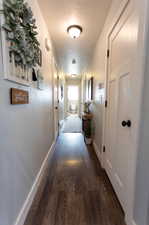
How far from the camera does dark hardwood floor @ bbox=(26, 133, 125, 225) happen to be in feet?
3.75

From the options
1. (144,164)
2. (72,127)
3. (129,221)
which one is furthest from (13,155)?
(72,127)

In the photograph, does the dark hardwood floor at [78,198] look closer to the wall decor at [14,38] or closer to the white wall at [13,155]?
the white wall at [13,155]

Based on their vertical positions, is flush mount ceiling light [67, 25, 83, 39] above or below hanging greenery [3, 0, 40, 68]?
above

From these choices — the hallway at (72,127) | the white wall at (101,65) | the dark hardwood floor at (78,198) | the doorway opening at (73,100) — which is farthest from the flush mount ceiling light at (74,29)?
the doorway opening at (73,100)

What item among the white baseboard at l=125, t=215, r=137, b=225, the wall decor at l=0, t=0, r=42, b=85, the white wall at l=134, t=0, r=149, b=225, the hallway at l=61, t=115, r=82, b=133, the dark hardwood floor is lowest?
the dark hardwood floor

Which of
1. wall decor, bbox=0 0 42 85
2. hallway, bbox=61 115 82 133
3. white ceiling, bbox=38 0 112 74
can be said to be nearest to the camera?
wall decor, bbox=0 0 42 85

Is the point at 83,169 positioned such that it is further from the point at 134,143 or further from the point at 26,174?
the point at 134,143

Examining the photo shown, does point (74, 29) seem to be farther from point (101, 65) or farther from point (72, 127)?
point (72, 127)

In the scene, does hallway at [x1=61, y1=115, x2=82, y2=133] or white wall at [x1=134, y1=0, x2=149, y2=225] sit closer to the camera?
white wall at [x1=134, y1=0, x2=149, y2=225]

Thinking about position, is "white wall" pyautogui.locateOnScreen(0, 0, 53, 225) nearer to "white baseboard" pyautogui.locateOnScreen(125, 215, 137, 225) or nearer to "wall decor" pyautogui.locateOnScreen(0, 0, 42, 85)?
"wall decor" pyautogui.locateOnScreen(0, 0, 42, 85)

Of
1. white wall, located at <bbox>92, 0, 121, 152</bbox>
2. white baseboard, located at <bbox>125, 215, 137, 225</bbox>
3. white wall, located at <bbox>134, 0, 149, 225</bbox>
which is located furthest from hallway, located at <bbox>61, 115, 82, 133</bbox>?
white wall, located at <bbox>134, 0, 149, 225</bbox>

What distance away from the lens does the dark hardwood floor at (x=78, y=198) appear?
1.14 m

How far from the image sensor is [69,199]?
137 cm

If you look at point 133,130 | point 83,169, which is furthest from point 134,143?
point 83,169
